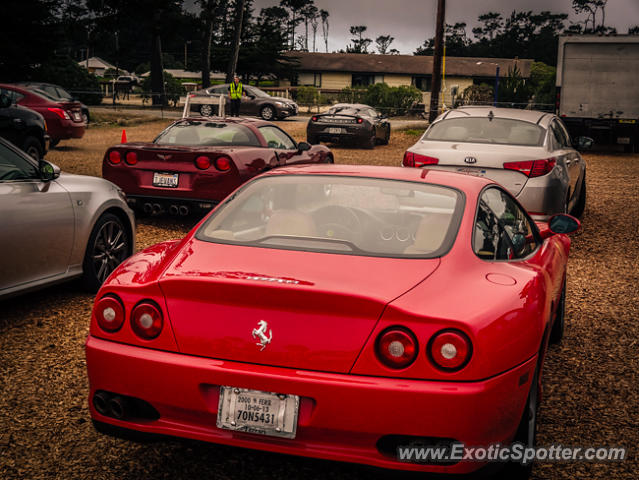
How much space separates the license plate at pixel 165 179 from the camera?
970 centimetres

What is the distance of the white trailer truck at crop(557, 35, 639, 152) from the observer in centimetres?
2272

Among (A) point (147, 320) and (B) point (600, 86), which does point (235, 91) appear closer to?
(B) point (600, 86)

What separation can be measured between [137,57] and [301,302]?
4698 inches

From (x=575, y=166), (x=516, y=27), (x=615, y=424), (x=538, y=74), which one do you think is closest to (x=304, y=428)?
(x=615, y=424)

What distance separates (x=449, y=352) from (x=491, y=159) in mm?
5820

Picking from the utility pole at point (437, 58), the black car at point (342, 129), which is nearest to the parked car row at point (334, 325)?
the black car at point (342, 129)

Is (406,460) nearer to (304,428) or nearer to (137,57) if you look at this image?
(304,428)

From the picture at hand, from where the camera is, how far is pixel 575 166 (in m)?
10.2

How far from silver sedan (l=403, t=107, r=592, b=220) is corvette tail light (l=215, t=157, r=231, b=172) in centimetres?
217

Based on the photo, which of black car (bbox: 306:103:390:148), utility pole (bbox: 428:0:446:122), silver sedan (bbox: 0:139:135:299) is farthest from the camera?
utility pole (bbox: 428:0:446:122)

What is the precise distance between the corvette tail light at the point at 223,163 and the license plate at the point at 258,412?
6.84 m

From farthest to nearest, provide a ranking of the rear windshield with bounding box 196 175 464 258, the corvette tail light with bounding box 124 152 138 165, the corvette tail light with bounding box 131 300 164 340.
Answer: the corvette tail light with bounding box 124 152 138 165, the rear windshield with bounding box 196 175 464 258, the corvette tail light with bounding box 131 300 164 340

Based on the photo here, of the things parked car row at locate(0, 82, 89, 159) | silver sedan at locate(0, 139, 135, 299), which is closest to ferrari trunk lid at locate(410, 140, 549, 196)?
silver sedan at locate(0, 139, 135, 299)

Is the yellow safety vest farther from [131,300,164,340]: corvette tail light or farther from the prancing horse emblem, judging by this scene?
the prancing horse emblem
